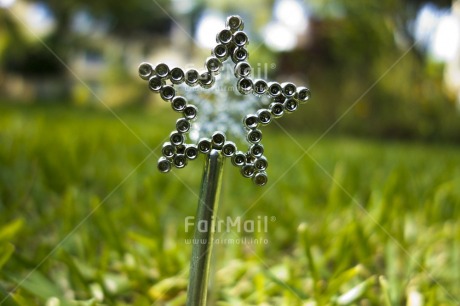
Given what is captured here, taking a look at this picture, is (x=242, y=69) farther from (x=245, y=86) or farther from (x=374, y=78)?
(x=374, y=78)

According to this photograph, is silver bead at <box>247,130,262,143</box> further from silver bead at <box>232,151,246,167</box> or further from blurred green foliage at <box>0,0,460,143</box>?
blurred green foliage at <box>0,0,460,143</box>

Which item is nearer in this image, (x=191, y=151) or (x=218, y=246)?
(x=191, y=151)

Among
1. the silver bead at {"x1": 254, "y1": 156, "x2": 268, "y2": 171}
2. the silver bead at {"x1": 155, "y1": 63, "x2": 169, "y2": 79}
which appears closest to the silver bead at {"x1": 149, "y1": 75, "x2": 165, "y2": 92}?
the silver bead at {"x1": 155, "y1": 63, "x2": 169, "y2": 79}

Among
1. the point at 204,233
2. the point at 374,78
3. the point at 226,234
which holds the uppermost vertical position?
the point at 374,78

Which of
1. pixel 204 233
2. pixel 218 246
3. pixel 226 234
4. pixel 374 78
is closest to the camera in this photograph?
pixel 204 233

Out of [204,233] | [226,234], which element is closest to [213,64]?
[204,233]

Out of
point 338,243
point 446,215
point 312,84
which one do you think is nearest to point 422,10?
point 312,84

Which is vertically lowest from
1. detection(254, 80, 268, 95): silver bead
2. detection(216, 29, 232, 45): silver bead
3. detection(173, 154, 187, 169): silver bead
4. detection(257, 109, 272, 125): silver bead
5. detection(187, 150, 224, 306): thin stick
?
detection(187, 150, 224, 306): thin stick

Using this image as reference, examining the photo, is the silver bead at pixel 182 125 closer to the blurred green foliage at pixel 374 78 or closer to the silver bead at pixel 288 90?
the silver bead at pixel 288 90
